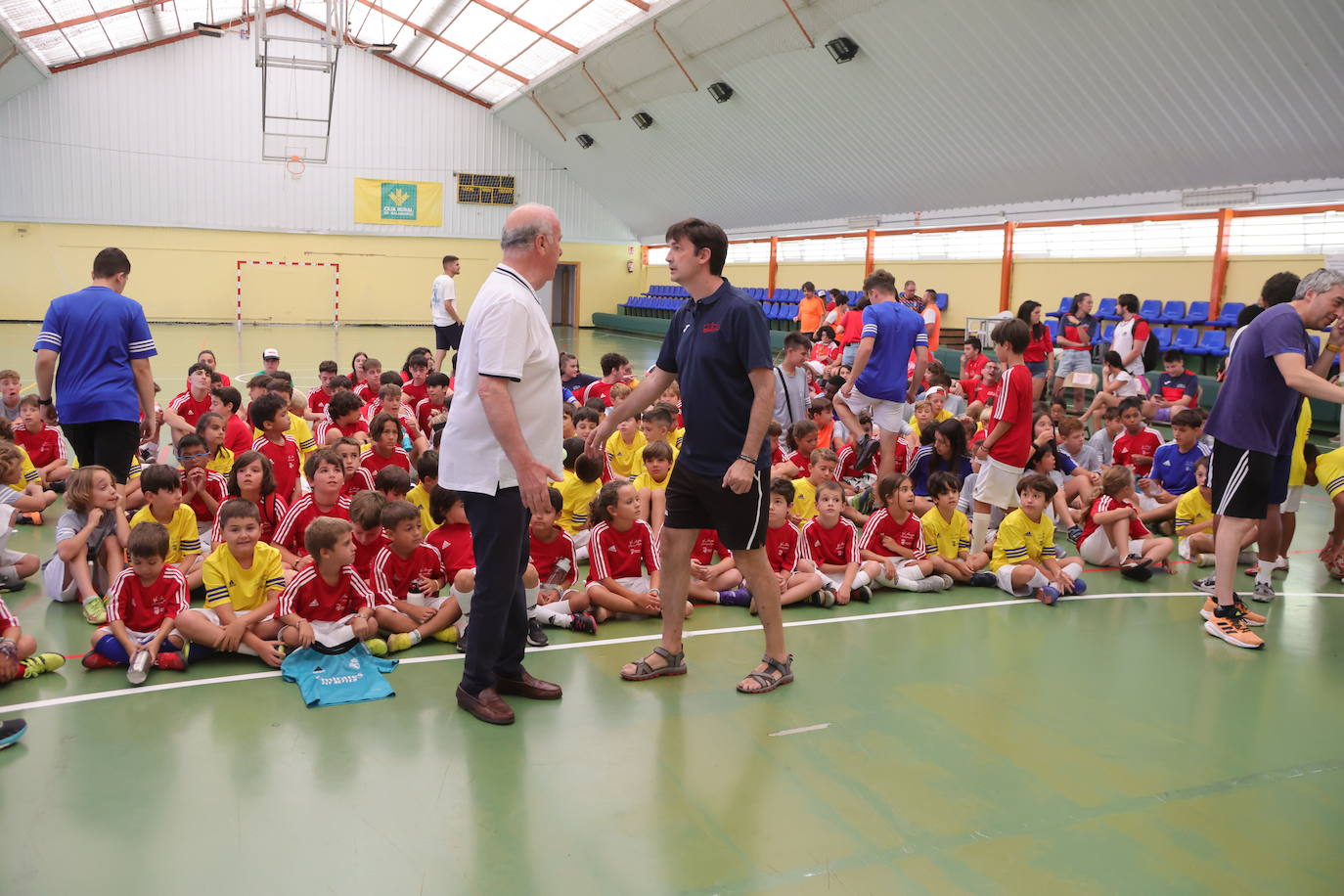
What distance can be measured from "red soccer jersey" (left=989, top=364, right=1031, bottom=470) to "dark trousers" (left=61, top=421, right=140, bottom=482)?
5094 mm

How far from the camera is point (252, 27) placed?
85.0ft

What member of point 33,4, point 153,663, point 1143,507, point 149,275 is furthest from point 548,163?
point 153,663

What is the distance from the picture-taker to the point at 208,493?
5.57m

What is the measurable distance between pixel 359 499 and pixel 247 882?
2.45 meters

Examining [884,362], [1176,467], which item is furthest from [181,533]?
[1176,467]

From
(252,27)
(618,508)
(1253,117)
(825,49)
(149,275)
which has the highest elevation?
(252,27)

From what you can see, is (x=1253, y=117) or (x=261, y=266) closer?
(x=1253, y=117)

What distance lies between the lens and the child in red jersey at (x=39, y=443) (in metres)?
6.92

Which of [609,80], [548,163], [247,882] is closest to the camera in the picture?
[247,882]

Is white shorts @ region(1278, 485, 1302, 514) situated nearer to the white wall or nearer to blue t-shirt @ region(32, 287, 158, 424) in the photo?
blue t-shirt @ region(32, 287, 158, 424)

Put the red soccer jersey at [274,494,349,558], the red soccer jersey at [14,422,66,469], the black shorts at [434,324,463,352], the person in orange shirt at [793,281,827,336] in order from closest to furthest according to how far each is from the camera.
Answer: the red soccer jersey at [274,494,349,558] < the red soccer jersey at [14,422,66,469] < the black shorts at [434,324,463,352] < the person in orange shirt at [793,281,827,336]

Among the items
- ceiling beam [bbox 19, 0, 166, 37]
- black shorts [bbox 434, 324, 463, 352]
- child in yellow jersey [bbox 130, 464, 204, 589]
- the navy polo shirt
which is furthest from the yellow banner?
the navy polo shirt

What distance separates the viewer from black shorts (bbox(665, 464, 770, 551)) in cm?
391

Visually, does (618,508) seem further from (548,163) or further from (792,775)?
(548,163)
